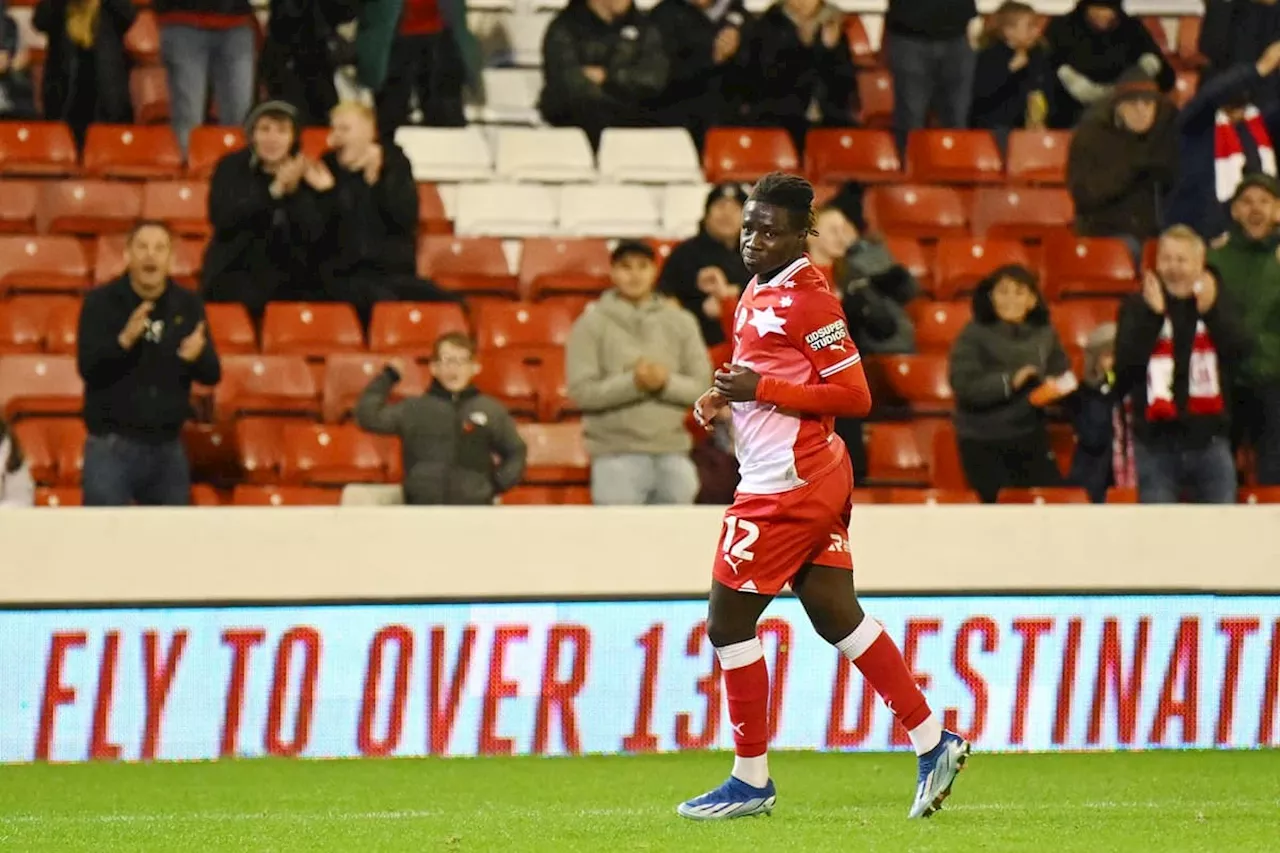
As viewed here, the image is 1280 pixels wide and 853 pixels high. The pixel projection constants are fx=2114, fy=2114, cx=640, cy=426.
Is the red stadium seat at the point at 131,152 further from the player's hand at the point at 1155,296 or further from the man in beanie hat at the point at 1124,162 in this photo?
the player's hand at the point at 1155,296

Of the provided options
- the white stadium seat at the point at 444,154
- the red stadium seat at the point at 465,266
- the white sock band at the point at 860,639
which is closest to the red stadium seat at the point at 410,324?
the red stadium seat at the point at 465,266

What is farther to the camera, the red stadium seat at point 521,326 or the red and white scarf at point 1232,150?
the red and white scarf at point 1232,150

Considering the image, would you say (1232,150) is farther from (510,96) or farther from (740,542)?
(740,542)

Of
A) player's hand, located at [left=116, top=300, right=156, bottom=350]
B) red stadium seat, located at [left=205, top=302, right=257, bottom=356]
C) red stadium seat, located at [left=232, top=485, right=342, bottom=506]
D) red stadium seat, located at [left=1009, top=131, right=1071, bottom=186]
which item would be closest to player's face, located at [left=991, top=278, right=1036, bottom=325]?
red stadium seat, located at [left=1009, top=131, right=1071, bottom=186]

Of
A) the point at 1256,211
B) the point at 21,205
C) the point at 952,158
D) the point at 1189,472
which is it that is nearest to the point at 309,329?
the point at 21,205

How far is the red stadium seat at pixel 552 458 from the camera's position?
1056 cm

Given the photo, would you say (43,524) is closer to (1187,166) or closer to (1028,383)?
(1028,383)

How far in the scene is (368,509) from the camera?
8281mm

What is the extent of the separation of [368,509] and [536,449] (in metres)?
2.36

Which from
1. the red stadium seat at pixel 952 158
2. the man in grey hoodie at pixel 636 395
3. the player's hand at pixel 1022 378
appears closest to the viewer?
the man in grey hoodie at pixel 636 395

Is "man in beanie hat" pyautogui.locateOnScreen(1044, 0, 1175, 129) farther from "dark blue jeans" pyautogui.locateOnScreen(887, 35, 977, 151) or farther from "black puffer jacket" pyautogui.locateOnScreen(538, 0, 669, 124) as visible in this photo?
"black puffer jacket" pyautogui.locateOnScreen(538, 0, 669, 124)

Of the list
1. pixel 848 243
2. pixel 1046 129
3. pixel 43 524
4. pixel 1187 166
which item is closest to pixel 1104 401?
pixel 848 243

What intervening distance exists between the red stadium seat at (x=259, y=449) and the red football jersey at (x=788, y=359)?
511 cm

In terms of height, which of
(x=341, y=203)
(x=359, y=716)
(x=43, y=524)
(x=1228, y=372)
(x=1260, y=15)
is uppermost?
(x=1260, y=15)
